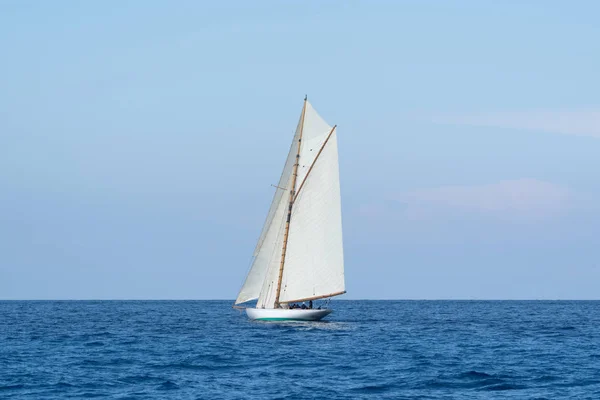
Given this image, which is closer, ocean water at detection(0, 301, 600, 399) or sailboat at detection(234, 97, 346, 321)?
ocean water at detection(0, 301, 600, 399)

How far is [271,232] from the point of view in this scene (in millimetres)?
84125

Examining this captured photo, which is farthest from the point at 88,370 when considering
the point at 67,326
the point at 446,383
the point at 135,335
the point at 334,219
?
the point at 67,326

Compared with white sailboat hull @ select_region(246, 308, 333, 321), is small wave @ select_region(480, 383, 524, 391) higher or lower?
lower

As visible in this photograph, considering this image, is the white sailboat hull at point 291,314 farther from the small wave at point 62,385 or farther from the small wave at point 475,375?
the small wave at point 62,385

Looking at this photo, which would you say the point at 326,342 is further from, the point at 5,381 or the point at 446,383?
the point at 5,381

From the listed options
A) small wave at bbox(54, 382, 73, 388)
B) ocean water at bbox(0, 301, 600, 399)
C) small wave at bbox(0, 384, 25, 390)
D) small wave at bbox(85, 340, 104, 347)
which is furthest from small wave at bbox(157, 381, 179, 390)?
small wave at bbox(85, 340, 104, 347)

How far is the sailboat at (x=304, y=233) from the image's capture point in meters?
79.9

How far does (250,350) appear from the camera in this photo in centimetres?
6112

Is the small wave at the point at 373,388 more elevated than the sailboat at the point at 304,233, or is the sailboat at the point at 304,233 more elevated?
the sailboat at the point at 304,233

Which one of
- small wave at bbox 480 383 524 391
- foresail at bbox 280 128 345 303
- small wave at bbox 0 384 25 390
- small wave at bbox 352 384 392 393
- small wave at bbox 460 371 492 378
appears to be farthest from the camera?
foresail at bbox 280 128 345 303

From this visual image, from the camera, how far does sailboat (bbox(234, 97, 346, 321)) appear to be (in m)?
79.9

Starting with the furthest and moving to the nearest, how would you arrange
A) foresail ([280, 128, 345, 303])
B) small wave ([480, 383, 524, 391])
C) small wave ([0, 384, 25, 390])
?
foresail ([280, 128, 345, 303]), small wave ([480, 383, 524, 391]), small wave ([0, 384, 25, 390])

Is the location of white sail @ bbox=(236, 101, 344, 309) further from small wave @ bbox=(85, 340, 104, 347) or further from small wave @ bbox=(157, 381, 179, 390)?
small wave @ bbox=(157, 381, 179, 390)

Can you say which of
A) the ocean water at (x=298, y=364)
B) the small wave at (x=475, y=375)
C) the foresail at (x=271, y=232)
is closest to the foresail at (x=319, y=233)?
the foresail at (x=271, y=232)
